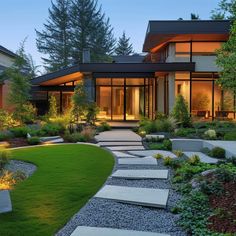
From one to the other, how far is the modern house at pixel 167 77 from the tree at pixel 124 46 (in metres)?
38.1

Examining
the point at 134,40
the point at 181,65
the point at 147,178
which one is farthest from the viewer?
the point at 134,40

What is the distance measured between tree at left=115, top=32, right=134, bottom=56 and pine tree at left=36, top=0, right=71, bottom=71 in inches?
650

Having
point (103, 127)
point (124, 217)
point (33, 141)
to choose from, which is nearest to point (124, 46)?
point (103, 127)

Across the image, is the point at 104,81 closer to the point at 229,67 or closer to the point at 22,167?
the point at 229,67

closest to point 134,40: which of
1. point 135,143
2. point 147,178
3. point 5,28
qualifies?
point 5,28

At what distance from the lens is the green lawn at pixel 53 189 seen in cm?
503

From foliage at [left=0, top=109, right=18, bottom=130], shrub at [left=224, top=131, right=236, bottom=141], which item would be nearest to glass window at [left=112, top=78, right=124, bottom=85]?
foliage at [left=0, top=109, right=18, bottom=130]

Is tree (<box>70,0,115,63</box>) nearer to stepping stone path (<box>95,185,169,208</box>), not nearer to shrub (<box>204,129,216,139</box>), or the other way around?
shrub (<box>204,129,216,139</box>)

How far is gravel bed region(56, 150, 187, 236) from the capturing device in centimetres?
500

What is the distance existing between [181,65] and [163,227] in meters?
15.7

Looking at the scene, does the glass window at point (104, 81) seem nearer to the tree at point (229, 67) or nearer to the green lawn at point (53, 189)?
the green lawn at point (53, 189)

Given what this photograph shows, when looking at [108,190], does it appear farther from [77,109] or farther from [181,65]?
[181,65]

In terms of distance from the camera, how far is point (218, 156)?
10648 millimetres

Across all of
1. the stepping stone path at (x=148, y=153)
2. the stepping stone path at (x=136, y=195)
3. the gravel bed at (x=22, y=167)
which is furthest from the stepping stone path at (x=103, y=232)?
the stepping stone path at (x=148, y=153)
